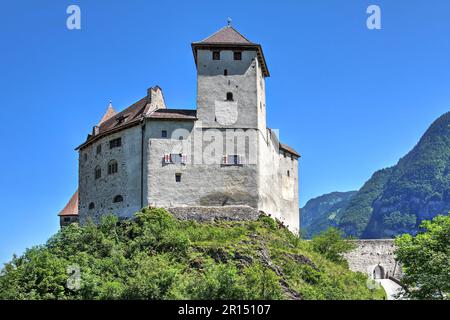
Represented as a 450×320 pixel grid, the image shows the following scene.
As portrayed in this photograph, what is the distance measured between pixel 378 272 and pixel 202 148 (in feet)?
88.9

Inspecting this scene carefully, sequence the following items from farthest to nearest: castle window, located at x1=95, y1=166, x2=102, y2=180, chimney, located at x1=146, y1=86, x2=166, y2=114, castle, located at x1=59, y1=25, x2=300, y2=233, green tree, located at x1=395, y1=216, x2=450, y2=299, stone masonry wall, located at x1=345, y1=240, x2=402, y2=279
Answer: stone masonry wall, located at x1=345, y1=240, x2=402, y2=279 < castle window, located at x1=95, y1=166, x2=102, y2=180 < chimney, located at x1=146, y1=86, x2=166, y2=114 < castle, located at x1=59, y1=25, x2=300, y2=233 < green tree, located at x1=395, y1=216, x2=450, y2=299

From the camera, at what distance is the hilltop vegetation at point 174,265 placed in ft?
159

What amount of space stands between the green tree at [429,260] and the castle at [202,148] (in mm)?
16157

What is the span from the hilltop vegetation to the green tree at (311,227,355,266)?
13.1 feet

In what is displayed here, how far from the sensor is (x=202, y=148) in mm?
63469

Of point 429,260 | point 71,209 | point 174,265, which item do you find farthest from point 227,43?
point 71,209

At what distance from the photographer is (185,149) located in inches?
2490

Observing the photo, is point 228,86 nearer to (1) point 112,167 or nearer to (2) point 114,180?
(1) point 112,167

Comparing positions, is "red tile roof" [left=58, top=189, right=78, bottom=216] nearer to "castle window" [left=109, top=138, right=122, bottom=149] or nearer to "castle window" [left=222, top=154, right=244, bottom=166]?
"castle window" [left=109, top=138, right=122, bottom=149]

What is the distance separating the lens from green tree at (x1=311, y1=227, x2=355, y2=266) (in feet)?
230

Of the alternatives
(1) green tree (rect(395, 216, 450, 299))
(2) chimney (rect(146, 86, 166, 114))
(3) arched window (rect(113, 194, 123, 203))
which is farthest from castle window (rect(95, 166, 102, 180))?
(1) green tree (rect(395, 216, 450, 299))

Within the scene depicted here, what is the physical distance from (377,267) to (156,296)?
124 feet

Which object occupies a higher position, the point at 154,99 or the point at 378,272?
the point at 154,99
